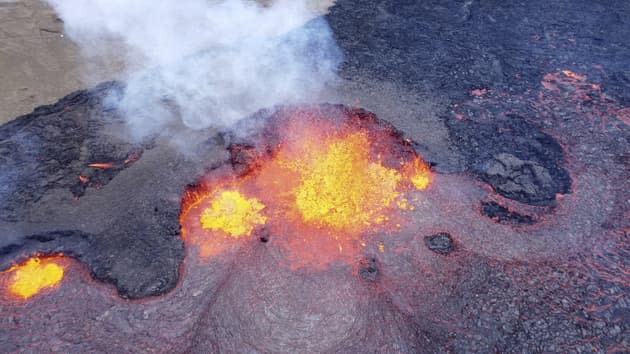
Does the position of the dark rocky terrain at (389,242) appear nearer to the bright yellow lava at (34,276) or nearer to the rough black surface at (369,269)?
the rough black surface at (369,269)

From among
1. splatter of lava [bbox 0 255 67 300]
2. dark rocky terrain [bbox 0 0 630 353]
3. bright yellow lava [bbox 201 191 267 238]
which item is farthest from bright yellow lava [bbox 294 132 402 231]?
splatter of lava [bbox 0 255 67 300]

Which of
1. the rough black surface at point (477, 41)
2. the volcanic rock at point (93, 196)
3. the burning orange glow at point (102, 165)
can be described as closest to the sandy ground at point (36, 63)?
the volcanic rock at point (93, 196)

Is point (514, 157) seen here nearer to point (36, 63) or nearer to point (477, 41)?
point (477, 41)

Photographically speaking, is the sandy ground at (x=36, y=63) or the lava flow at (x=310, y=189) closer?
the lava flow at (x=310, y=189)

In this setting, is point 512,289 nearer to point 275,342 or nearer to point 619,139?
point 275,342

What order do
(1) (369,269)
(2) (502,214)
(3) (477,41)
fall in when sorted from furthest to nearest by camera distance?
(3) (477,41)
(2) (502,214)
(1) (369,269)

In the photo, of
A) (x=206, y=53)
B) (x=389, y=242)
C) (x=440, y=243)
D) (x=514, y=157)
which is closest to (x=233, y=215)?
(x=389, y=242)
